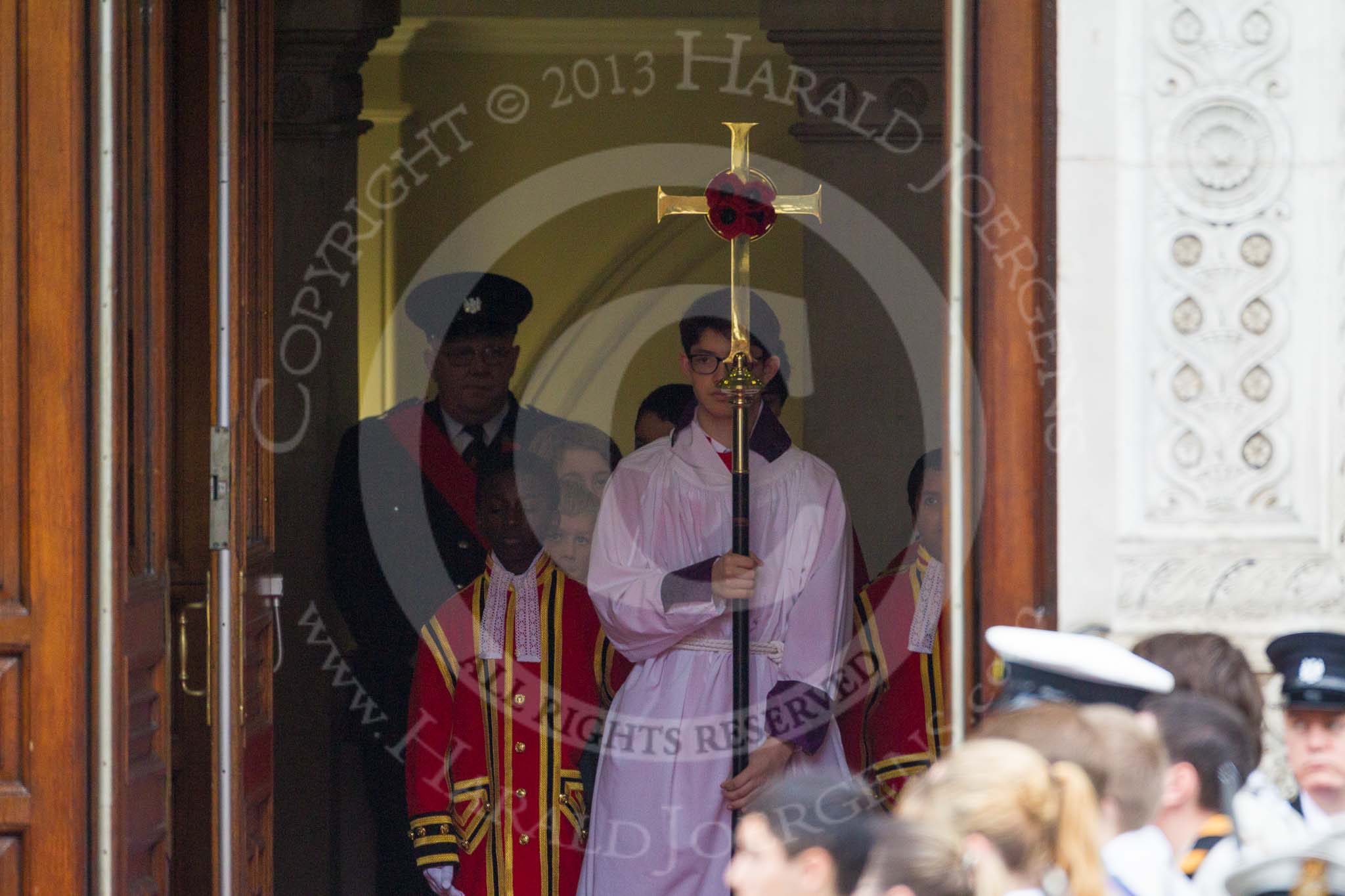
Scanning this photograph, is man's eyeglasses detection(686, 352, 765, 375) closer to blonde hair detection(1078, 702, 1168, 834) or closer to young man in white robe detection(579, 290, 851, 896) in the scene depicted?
young man in white robe detection(579, 290, 851, 896)

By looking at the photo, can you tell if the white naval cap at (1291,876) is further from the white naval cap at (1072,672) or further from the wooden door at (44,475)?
the wooden door at (44,475)

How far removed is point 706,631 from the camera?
4.45 meters

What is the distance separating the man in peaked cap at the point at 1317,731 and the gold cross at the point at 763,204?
6.24 feet

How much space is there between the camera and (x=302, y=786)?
18.8ft

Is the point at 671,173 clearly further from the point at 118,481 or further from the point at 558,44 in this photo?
the point at 118,481

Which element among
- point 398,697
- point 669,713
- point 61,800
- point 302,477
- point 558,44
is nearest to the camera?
point 61,800

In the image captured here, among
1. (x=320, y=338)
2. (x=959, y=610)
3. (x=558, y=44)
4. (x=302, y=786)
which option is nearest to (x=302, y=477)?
(x=320, y=338)

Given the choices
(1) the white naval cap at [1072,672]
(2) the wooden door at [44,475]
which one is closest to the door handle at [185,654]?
(2) the wooden door at [44,475]

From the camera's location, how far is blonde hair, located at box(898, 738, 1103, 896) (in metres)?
1.99

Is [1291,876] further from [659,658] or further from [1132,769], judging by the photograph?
[659,658]

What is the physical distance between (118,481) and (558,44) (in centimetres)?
518

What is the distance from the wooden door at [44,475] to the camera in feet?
9.71

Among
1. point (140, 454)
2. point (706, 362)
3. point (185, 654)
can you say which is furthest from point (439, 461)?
point (140, 454)

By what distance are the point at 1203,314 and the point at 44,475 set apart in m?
1.96
